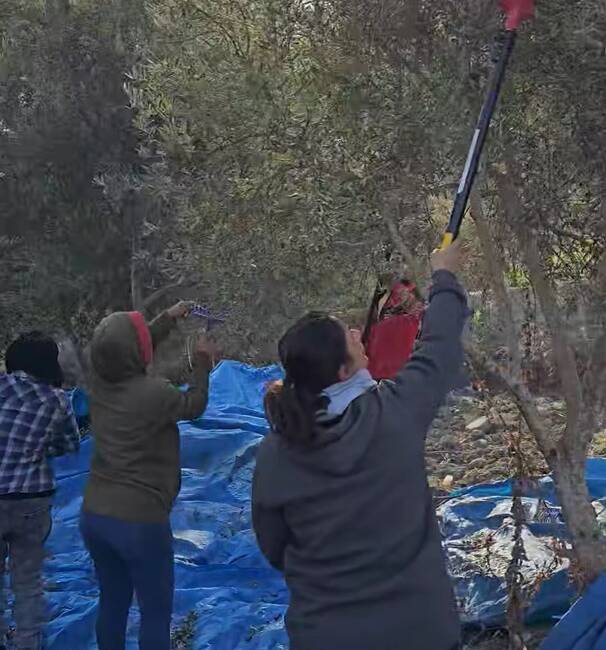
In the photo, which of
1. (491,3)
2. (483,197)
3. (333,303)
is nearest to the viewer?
(491,3)

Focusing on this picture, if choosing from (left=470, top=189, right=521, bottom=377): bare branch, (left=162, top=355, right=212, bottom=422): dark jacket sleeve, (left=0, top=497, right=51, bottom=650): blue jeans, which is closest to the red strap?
(left=162, top=355, right=212, bottom=422): dark jacket sleeve

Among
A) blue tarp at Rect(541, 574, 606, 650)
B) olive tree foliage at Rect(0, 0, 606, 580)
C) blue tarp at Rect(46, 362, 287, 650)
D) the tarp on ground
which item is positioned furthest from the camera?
blue tarp at Rect(46, 362, 287, 650)

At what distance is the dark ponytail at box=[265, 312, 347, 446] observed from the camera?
2713 millimetres

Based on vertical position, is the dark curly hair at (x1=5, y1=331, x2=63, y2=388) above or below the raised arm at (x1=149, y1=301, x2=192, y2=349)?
below

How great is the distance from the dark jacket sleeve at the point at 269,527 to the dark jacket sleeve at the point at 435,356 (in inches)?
20.5

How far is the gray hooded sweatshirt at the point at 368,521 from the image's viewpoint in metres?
2.72

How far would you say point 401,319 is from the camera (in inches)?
198

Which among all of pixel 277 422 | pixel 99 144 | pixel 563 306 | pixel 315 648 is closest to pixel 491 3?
pixel 563 306

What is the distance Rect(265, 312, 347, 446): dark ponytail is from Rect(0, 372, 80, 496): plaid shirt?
7.73ft

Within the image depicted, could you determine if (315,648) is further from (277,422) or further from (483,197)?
(483,197)

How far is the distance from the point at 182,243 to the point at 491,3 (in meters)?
2.06

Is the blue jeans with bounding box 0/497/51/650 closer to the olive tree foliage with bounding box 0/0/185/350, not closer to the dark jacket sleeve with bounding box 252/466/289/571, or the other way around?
the dark jacket sleeve with bounding box 252/466/289/571

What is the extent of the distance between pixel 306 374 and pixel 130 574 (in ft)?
6.72

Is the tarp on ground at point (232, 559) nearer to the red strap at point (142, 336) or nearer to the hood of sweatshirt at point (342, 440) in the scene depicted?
the red strap at point (142, 336)
